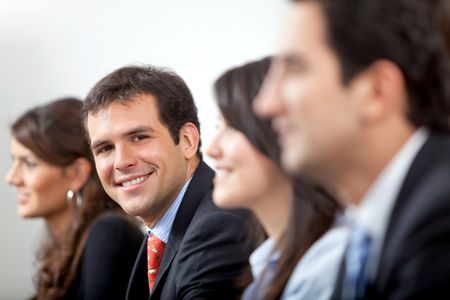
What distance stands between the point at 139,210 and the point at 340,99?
3.71 feet

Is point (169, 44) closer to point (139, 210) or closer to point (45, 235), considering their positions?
point (45, 235)

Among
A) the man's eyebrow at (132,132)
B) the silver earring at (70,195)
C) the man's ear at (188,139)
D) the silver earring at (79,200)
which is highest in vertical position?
the man's eyebrow at (132,132)

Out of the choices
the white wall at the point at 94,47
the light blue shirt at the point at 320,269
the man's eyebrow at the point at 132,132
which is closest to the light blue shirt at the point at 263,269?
the light blue shirt at the point at 320,269

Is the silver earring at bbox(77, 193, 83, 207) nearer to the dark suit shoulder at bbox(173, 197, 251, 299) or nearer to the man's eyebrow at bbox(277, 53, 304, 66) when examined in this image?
the dark suit shoulder at bbox(173, 197, 251, 299)

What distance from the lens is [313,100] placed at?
3.23ft

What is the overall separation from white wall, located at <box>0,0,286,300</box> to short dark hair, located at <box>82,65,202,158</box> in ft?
3.32

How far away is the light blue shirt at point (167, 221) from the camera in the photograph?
201cm

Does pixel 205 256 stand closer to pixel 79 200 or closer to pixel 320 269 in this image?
pixel 320 269

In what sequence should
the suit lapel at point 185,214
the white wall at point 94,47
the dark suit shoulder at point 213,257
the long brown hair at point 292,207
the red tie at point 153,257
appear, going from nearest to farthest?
the long brown hair at point 292,207
the dark suit shoulder at point 213,257
the suit lapel at point 185,214
the red tie at point 153,257
the white wall at point 94,47

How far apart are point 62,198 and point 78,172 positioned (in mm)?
118

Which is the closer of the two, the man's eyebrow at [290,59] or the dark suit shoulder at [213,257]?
the man's eyebrow at [290,59]

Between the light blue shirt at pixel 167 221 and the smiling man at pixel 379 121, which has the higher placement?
the smiling man at pixel 379 121

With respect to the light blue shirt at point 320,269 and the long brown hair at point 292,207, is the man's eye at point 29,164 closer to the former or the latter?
the long brown hair at point 292,207

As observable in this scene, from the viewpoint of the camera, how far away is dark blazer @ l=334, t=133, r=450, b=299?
3.09ft
